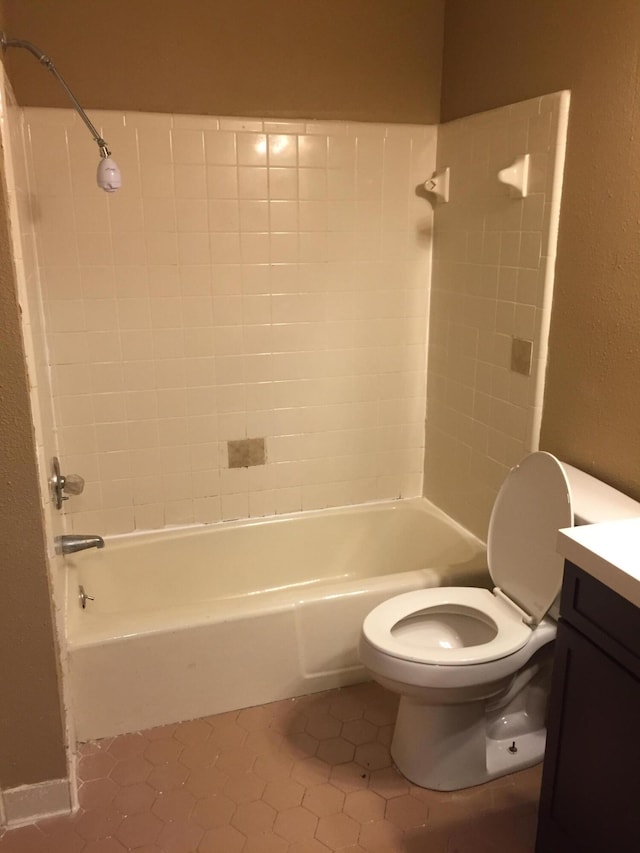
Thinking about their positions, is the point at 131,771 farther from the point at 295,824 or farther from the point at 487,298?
the point at 487,298

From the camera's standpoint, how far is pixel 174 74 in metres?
2.29

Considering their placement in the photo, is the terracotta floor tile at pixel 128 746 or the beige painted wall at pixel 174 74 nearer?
the beige painted wall at pixel 174 74

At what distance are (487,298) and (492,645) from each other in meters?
1.15

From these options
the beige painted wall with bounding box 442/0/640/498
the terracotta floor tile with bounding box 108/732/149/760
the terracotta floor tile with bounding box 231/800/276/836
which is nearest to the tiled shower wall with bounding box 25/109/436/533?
the beige painted wall with bounding box 442/0/640/498

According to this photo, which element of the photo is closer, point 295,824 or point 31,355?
point 31,355

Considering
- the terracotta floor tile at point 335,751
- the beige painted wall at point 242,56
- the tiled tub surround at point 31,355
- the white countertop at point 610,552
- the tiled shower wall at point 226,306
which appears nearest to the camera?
the white countertop at point 610,552

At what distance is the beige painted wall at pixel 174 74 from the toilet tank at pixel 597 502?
1305 millimetres

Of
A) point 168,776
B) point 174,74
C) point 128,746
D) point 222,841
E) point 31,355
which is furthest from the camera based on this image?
point 174,74

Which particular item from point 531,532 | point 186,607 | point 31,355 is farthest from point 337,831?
point 31,355

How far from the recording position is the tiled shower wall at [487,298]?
6.70 ft

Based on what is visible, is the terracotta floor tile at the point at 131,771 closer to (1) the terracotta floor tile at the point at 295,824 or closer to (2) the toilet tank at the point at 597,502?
(1) the terracotta floor tile at the point at 295,824

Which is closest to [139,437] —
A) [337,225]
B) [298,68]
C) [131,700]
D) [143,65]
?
[131,700]

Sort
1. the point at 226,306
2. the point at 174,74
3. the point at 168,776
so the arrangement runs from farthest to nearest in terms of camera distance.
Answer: the point at 226,306 < the point at 174,74 < the point at 168,776

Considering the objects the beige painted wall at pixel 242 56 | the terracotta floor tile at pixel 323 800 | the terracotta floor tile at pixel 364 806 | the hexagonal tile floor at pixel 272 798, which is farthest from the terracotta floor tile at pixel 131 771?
the beige painted wall at pixel 242 56
